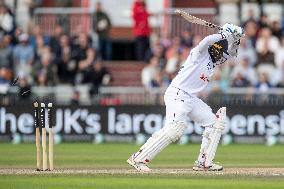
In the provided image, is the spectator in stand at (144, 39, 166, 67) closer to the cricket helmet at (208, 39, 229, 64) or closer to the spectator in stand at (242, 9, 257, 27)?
the spectator in stand at (242, 9, 257, 27)

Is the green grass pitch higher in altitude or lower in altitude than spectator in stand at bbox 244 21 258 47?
lower

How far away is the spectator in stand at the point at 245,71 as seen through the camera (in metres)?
25.7

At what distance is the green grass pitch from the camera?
14.3 meters

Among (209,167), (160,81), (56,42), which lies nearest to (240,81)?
(160,81)

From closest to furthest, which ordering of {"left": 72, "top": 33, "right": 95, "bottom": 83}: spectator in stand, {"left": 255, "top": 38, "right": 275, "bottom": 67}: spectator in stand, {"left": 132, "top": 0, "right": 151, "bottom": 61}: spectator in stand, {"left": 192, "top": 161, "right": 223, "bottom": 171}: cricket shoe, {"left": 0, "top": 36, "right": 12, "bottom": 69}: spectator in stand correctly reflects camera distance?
{"left": 192, "top": 161, "right": 223, "bottom": 171}: cricket shoe → {"left": 255, "top": 38, "right": 275, "bottom": 67}: spectator in stand → {"left": 72, "top": 33, "right": 95, "bottom": 83}: spectator in stand → {"left": 132, "top": 0, "right": 151, "bottom": 61}: spectator in stand → {"left": 0, "top": 36, "right": 12, "bottom": 69}: spectator in stand

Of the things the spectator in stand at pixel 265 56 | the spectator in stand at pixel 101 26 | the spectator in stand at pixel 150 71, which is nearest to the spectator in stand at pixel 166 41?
the spectator in stand at pixel 150 71

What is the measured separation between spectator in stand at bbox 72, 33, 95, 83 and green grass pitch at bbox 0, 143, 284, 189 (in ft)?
8.82

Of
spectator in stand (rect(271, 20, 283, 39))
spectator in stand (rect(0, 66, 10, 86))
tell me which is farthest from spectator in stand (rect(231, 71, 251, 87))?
spectator in stand (rect(0, 66, 10, 86))

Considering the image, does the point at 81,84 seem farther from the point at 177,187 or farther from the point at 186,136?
the point at 177,187

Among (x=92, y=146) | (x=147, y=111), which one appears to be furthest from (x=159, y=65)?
(x=92, y=146)

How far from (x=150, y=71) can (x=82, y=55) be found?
1.78m

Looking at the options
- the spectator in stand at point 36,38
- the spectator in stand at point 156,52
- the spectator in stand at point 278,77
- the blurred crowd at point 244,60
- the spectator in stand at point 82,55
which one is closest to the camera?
the spectator in stand at point 278,77

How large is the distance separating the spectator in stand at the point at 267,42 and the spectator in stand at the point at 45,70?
4998 millimetres

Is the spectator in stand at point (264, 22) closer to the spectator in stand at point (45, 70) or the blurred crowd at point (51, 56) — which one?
the blurred crowd at point (51, 56)
